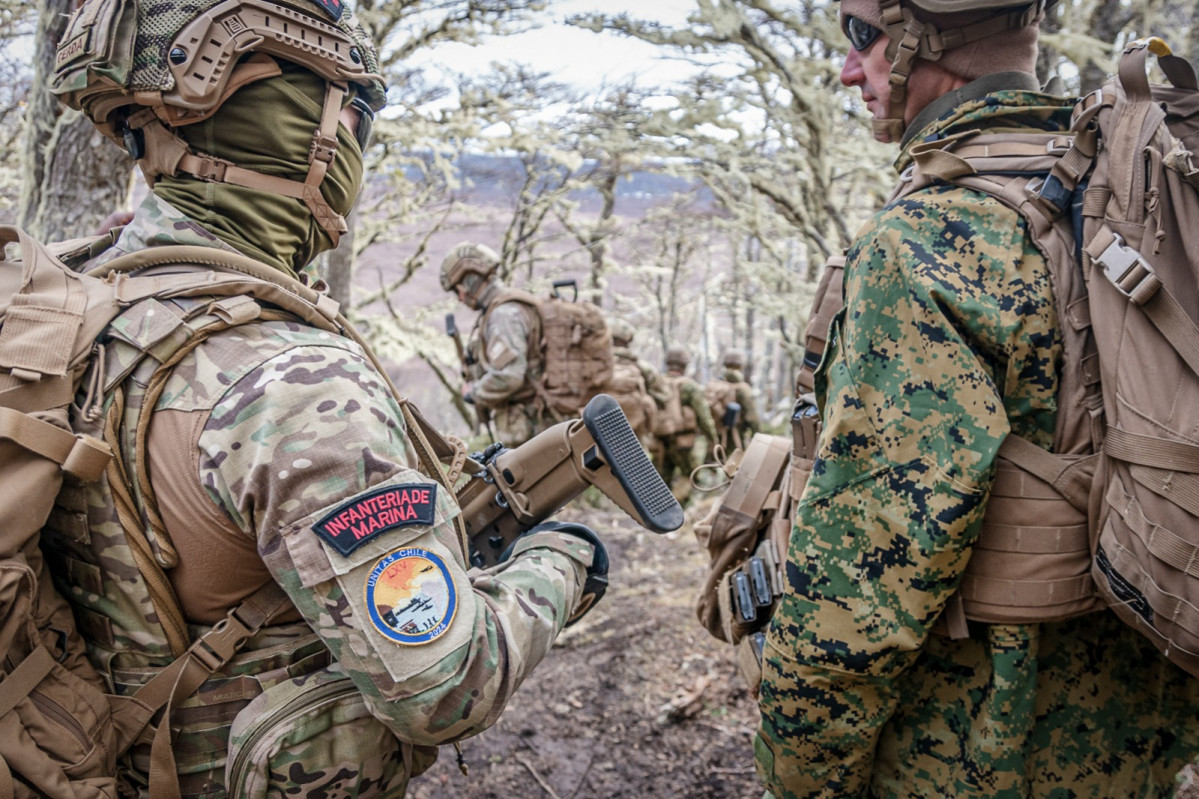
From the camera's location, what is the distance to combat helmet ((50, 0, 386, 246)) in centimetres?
154

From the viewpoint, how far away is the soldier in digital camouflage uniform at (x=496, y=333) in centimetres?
773

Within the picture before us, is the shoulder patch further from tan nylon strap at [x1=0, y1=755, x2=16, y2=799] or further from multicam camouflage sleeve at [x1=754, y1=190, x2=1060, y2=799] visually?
multicam camouflage sleeve at [x1=754, y1=190, x2=1060, y2=799]

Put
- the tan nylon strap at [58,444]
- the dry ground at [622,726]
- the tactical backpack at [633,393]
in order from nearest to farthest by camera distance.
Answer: the tan nylon strap at [58,444] < the dry ground at [622,726] < the tactical backpack at [633,393]

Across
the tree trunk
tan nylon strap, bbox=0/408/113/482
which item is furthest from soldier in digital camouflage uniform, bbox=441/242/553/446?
tan nylon strap, bbox=0/408/113/482

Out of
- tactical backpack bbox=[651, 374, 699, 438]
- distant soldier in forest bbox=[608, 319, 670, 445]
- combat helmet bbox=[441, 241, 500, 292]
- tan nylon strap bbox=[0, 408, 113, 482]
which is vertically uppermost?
tan nylon strap bbox=[0, 408, 113, 482]

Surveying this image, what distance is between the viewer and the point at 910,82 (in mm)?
1894

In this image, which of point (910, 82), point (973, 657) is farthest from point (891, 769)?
point (910, 82)

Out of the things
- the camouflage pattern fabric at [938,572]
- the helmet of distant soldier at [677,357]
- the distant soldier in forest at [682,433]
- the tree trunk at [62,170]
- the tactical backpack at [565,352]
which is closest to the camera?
the camouflage pattern fabric at [938,572]

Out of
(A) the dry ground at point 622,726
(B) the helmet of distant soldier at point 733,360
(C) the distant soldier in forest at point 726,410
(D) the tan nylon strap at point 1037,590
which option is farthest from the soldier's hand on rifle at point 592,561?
(B) the helmet of distant soldier at point 733,360

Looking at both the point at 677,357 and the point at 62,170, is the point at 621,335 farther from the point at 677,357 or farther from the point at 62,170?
the point at 62,170

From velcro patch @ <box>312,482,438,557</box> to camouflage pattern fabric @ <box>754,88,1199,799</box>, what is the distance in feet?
2.85

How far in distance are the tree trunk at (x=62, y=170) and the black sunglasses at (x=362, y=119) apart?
2817 mm

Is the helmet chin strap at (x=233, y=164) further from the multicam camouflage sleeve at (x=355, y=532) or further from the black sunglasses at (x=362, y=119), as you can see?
the multicam camouflage sleeve at (x=355, y=532)

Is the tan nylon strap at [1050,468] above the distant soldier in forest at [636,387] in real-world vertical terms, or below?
above
